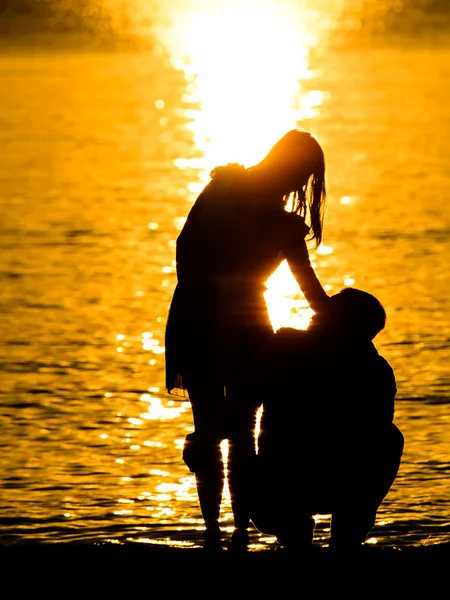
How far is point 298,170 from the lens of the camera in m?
7.17

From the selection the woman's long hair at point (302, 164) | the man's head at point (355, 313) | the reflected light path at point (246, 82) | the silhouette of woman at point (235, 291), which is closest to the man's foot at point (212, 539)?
the silhouette of woman at point (235, 291)

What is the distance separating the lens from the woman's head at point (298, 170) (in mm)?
7121

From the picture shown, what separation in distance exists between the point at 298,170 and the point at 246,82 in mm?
66168

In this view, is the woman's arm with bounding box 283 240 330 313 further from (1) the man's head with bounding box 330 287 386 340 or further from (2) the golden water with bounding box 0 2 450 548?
(2) the golden water with bounding box 0 2 450 548

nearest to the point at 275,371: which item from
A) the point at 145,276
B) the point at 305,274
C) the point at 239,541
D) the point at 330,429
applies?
the point at 330,429

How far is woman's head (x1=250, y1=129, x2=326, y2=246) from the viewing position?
23.4 ft

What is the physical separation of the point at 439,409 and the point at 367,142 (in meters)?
26.8

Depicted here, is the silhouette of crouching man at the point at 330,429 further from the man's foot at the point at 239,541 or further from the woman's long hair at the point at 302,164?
the woman's long hair at the point at 302,164

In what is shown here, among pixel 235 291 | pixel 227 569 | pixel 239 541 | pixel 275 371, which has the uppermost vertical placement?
pixel 235 291

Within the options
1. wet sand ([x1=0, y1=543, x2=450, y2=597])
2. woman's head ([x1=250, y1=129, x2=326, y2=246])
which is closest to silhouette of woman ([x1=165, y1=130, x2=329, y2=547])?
woman's head ([x1=250, y1=129, x2=326, y2=246])

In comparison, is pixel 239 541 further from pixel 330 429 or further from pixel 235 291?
pixel 235 291

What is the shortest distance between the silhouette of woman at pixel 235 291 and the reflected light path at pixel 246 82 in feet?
8.85

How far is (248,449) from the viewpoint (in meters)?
7.57

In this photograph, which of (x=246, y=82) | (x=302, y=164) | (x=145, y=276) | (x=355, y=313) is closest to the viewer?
(x=302, y=164)
